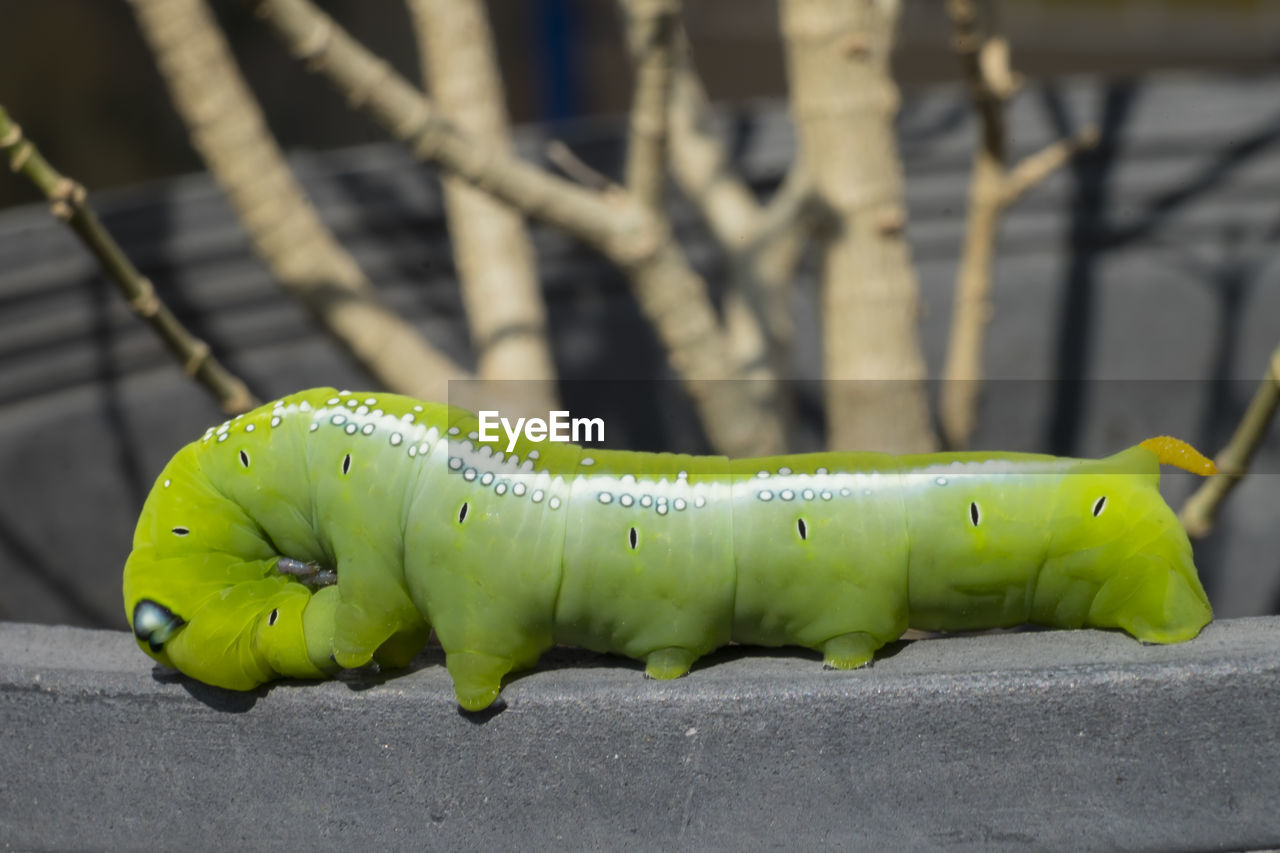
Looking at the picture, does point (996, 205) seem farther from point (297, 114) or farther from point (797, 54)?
point (297, 114)

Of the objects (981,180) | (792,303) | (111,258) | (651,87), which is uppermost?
(651,87)

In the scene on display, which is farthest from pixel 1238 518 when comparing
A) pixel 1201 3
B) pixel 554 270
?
pixel 1201 3

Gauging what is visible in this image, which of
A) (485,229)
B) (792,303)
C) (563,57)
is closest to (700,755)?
(485,229)

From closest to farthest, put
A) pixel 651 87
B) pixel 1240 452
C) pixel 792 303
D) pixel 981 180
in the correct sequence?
pixel 1240 452
pixel 651 87
pixel 981 180
pixel 792 303

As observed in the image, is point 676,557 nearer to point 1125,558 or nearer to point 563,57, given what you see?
point 1125,558

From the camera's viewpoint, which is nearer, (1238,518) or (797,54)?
(797,54)
